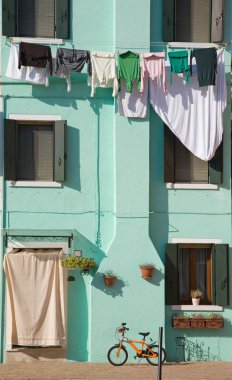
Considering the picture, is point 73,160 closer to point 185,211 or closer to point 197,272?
point 185,211

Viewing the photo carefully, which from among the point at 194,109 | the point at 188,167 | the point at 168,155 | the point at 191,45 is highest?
the point at 191,45

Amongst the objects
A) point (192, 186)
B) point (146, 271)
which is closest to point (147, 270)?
point (146, 271)

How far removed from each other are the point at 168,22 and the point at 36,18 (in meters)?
3.41

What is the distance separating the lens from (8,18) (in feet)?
63.0

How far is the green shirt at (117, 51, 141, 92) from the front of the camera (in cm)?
1888

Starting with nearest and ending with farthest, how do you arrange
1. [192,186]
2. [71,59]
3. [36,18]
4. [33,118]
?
[71,59], [33,118], [192,186], [36,18]

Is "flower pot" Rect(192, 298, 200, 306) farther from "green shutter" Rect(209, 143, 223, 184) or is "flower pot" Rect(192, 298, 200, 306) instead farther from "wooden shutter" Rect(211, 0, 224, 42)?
"wooden shutter" Rect(211, 0, 224, 42)

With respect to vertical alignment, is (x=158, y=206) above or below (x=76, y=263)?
above

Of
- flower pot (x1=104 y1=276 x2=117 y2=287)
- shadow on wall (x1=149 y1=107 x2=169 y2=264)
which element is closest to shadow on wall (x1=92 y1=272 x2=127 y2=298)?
flower pot (x1=104 y1=276 x2=117 y2=287)

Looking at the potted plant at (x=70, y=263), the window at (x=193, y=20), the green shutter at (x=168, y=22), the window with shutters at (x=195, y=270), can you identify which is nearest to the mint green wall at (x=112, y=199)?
the green shutter at (x=168, y=22)

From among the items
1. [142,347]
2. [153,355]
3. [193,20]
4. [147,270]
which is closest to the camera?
[153,355]

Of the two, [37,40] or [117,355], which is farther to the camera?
[37,40]

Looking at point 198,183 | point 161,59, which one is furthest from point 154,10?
point 198,183

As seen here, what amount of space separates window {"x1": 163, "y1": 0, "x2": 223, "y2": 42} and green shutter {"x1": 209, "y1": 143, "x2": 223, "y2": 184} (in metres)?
2.94
